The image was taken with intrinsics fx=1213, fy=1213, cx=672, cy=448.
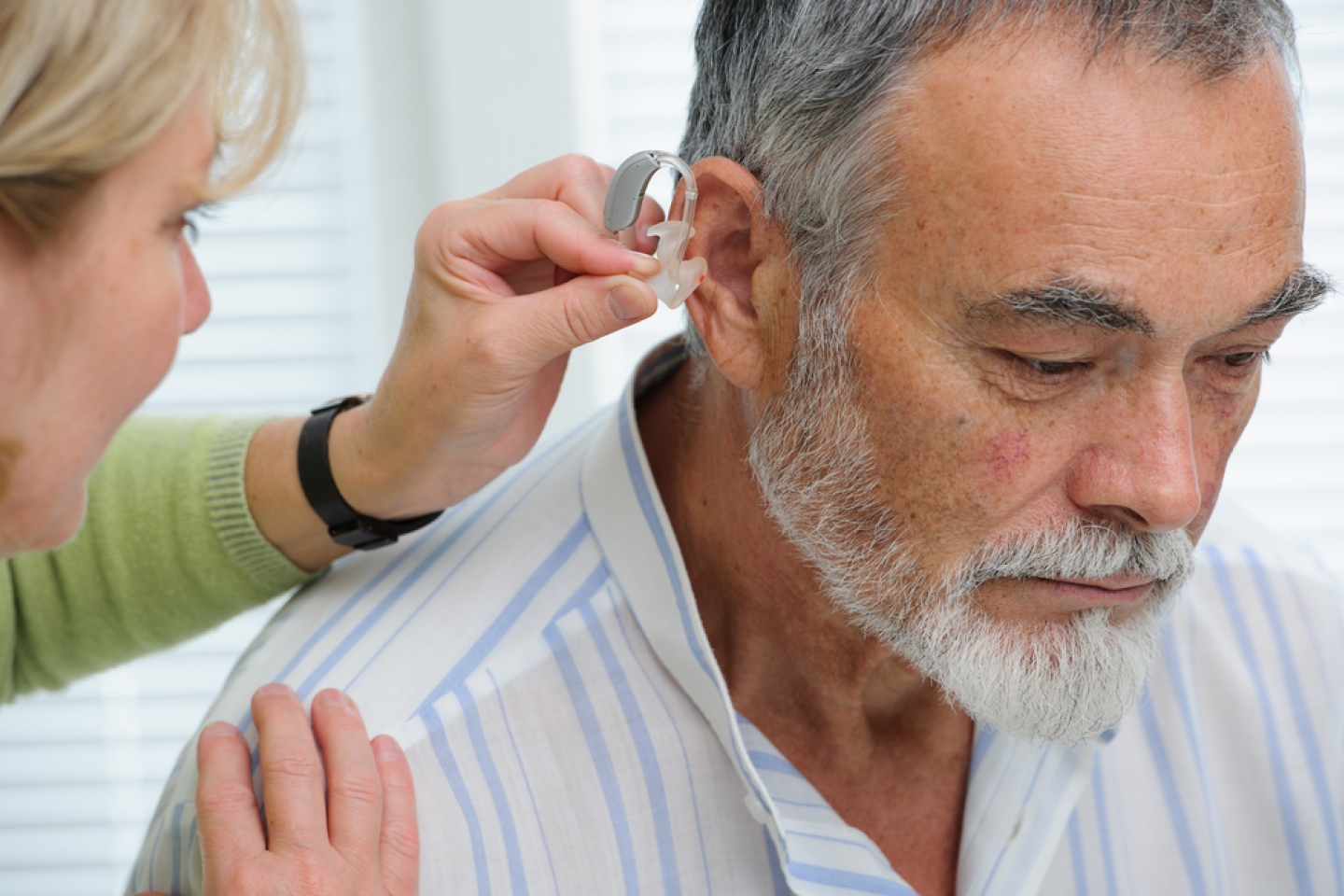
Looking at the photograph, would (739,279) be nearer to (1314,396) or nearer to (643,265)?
(643,265)

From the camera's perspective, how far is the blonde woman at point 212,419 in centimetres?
72

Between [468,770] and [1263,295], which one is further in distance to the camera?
[468,770]

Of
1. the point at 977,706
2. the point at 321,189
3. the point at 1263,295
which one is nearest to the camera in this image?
the point at 1263,295

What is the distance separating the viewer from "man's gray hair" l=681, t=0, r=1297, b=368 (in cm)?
96

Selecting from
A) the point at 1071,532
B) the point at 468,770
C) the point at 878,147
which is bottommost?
the point at 468,770

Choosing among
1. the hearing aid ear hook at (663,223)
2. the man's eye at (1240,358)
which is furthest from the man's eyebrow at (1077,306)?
the hearing aid ear hook at (663,223)

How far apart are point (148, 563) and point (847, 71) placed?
851mm

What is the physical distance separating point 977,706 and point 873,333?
346 mm

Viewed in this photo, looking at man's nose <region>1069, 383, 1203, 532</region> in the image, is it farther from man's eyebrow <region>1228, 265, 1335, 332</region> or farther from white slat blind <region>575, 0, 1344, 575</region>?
white slat blind <region>575, 0, 1344, 575</region>

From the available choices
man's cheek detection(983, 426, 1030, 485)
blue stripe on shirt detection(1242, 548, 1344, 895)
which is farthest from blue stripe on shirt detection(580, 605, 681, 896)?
blue stripe on shirt detection(1242, 548, 1344, 895)

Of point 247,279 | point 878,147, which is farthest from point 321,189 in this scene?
point 878,147

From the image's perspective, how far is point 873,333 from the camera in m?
1.04

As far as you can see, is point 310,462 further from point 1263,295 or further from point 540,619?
point 1263,295

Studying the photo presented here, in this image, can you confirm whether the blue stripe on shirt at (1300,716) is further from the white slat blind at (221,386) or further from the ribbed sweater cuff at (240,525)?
the white slat blind at (221,386)
